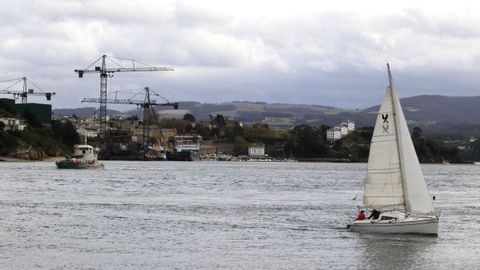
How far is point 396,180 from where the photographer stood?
48125 mm

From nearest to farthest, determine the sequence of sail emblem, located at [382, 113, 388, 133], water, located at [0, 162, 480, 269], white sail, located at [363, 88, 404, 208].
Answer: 1. water, located at [0, 162, 480, 269]
2. sail emblem, located at [382, 113, 388, 133]
3. white sail, located at [363, 88, 404, 208]

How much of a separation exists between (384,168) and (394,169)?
0.51 meters

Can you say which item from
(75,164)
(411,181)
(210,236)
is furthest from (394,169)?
(75,164)

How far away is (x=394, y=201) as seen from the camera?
158 feet

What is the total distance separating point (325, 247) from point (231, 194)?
1761 inches

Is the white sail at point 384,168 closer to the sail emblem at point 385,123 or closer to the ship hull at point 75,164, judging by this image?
the sail emblem at point 385,123

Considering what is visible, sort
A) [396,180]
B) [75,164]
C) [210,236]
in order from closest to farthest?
1. [396,180]
2. [210,236]
3. [75,164]

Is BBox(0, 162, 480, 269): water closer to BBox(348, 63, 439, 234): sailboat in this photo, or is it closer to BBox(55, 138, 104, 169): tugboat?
BBox(348, 63, 439, 234): sailboat

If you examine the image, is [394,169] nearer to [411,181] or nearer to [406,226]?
[411,181]

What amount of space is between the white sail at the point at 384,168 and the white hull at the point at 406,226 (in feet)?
3.25

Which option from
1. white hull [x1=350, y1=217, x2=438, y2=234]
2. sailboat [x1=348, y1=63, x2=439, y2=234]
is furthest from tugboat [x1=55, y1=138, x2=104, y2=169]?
sailboat [x1=348, y1=63, x2=439, y2=234]

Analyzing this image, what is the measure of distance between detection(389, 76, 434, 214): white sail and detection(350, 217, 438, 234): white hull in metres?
0.55

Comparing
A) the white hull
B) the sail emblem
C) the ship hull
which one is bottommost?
the white hull

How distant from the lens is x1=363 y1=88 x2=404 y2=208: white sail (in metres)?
47.9
